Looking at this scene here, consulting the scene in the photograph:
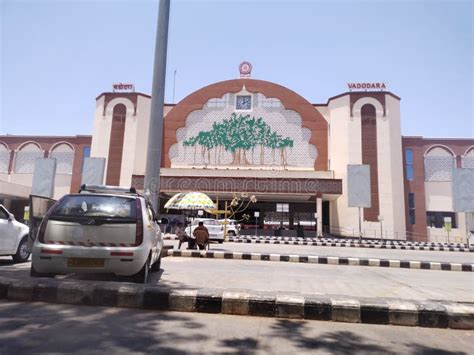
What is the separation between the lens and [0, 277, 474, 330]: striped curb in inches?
156

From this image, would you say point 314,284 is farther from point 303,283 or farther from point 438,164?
point 438,164

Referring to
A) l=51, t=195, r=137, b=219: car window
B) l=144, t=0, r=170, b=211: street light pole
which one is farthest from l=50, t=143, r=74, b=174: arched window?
l=51, t=195, r=137, b=219: car window

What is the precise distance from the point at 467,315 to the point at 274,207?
37.0m

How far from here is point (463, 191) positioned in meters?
26.6

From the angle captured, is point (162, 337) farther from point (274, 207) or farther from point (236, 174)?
point (274, 207)

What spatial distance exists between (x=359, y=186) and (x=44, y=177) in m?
27.2

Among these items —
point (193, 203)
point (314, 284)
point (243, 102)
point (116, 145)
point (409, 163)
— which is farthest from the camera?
point (243, 102)

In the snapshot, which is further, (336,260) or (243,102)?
(243,102)

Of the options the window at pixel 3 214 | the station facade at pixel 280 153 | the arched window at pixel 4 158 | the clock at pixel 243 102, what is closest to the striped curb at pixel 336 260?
the window at pixel 3 214

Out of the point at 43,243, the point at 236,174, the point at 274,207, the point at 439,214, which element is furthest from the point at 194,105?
the point at 43,243

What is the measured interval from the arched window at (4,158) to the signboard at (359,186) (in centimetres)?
3781

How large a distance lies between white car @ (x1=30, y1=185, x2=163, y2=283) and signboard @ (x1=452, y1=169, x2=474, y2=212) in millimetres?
28319

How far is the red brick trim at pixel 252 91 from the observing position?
36.3m

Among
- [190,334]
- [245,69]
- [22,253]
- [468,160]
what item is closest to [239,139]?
[245,69]
